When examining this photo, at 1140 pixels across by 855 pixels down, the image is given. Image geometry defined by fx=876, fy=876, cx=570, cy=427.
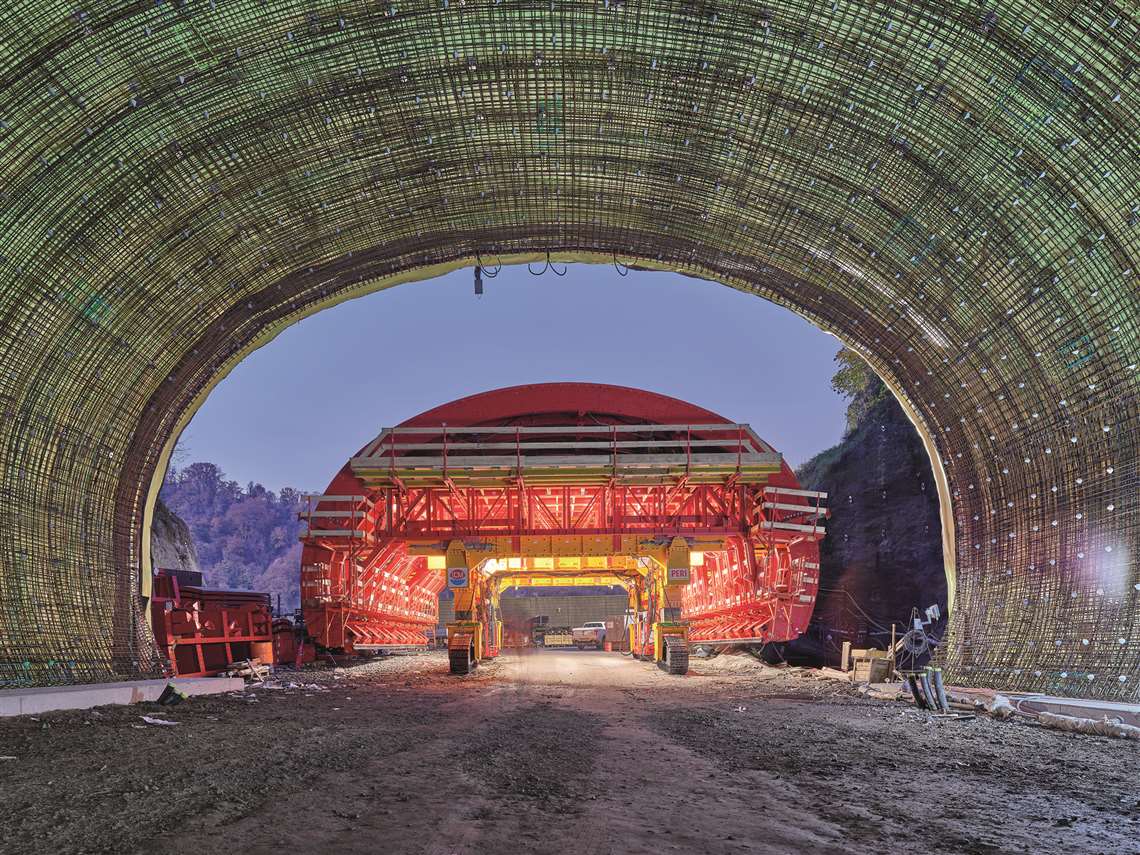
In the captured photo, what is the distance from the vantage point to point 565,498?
2520 cm

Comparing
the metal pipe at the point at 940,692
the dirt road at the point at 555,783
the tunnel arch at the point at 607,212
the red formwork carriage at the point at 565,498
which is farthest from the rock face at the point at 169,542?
the metal pipe at the point at 940,692

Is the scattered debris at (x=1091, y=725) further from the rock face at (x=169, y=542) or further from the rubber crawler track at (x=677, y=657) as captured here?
the rock face at (x=169, y=542)

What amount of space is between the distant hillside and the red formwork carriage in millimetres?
110136

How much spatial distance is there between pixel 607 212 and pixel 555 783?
10.4m

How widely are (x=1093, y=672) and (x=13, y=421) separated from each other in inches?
547

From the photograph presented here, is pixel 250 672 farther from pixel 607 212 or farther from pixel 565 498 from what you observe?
pixel 607 212

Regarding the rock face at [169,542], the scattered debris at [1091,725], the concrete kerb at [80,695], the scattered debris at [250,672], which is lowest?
the scattered debris at [250,672]

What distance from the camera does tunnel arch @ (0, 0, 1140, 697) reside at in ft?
32.5

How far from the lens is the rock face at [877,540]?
3170 centimetres

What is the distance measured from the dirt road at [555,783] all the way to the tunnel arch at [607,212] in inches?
135

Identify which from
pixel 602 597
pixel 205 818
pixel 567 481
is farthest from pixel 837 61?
pixel 602 597

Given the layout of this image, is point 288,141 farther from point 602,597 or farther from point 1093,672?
point 602,597

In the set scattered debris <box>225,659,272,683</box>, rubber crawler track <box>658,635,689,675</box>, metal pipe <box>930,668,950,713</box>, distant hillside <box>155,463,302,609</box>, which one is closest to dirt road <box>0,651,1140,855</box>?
metal pipe <box>930,668,950,713</box>

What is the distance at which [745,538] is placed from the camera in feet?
83.2
